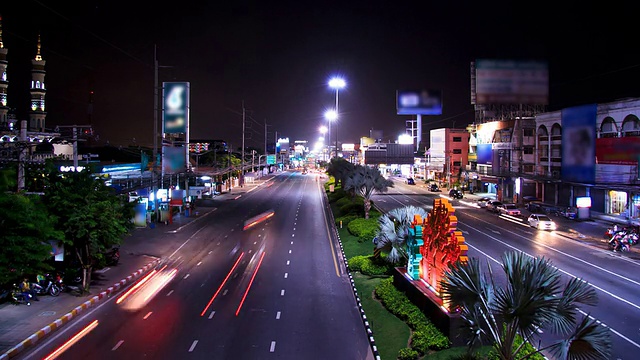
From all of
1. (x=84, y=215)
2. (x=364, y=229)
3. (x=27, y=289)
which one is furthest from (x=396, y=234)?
(x=27, y=289)

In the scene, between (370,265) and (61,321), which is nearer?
(61,321)

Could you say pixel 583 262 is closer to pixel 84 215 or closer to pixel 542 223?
pixel 542 223

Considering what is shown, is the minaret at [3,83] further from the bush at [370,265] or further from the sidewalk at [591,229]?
the sidewalk at [591,229]

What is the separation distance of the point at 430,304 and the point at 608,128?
36.9 meters

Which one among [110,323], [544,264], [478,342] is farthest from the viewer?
[110,323]

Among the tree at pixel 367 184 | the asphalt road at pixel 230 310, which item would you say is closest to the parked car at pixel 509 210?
the tree at pixel 367 184

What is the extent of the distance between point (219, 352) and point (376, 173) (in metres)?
29.4

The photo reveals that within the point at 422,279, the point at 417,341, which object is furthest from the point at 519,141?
the point at 417,341

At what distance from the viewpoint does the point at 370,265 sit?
25547 millimetres

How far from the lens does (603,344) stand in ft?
30.6

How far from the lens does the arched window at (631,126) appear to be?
41.5 m

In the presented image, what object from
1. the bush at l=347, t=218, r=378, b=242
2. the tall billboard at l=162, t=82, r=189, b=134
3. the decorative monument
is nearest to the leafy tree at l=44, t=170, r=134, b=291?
the decorative monument

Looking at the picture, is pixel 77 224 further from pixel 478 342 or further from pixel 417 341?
pixel 478 342

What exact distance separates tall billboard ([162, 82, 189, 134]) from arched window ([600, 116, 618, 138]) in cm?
4329
